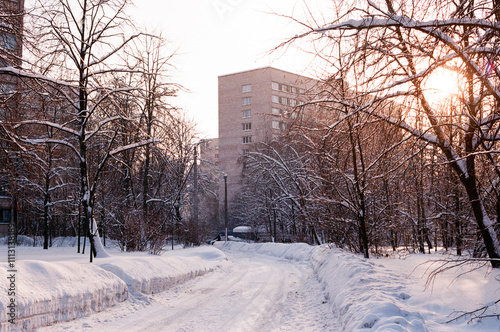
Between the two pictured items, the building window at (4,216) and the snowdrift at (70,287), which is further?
the building window at (4,216)

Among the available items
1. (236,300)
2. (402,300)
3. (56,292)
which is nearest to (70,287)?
(56,292)

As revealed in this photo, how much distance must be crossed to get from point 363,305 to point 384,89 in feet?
11.4

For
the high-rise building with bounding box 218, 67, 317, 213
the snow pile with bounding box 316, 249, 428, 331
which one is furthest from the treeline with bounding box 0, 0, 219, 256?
the high-rise building with bounding box 218, 67, 317, 213

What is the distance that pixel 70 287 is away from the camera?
26.2 feet

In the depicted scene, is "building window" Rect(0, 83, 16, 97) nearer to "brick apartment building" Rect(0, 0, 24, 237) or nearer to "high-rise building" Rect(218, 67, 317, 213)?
"brick apartment building" Rect(0, 0, 24, 237)

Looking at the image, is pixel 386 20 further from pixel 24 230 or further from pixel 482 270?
pixel 24 230

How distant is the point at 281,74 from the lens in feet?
241

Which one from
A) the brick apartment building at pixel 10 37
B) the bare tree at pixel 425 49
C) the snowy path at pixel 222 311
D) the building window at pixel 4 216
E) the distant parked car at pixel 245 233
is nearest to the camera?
the bare tree at pixel 425 49

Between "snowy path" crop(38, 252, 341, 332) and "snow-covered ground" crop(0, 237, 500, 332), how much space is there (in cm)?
2

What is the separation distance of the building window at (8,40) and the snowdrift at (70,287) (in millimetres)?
4281

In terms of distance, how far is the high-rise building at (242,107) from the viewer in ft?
234

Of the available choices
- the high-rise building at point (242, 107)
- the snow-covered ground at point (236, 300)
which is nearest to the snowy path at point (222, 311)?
the snow-covered ground at point (236, 300)

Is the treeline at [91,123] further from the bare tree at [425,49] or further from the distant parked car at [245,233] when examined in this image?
the distant parked car at [245,233]

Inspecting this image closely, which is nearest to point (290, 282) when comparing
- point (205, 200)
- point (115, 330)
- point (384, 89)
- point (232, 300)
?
point (232, 300)
